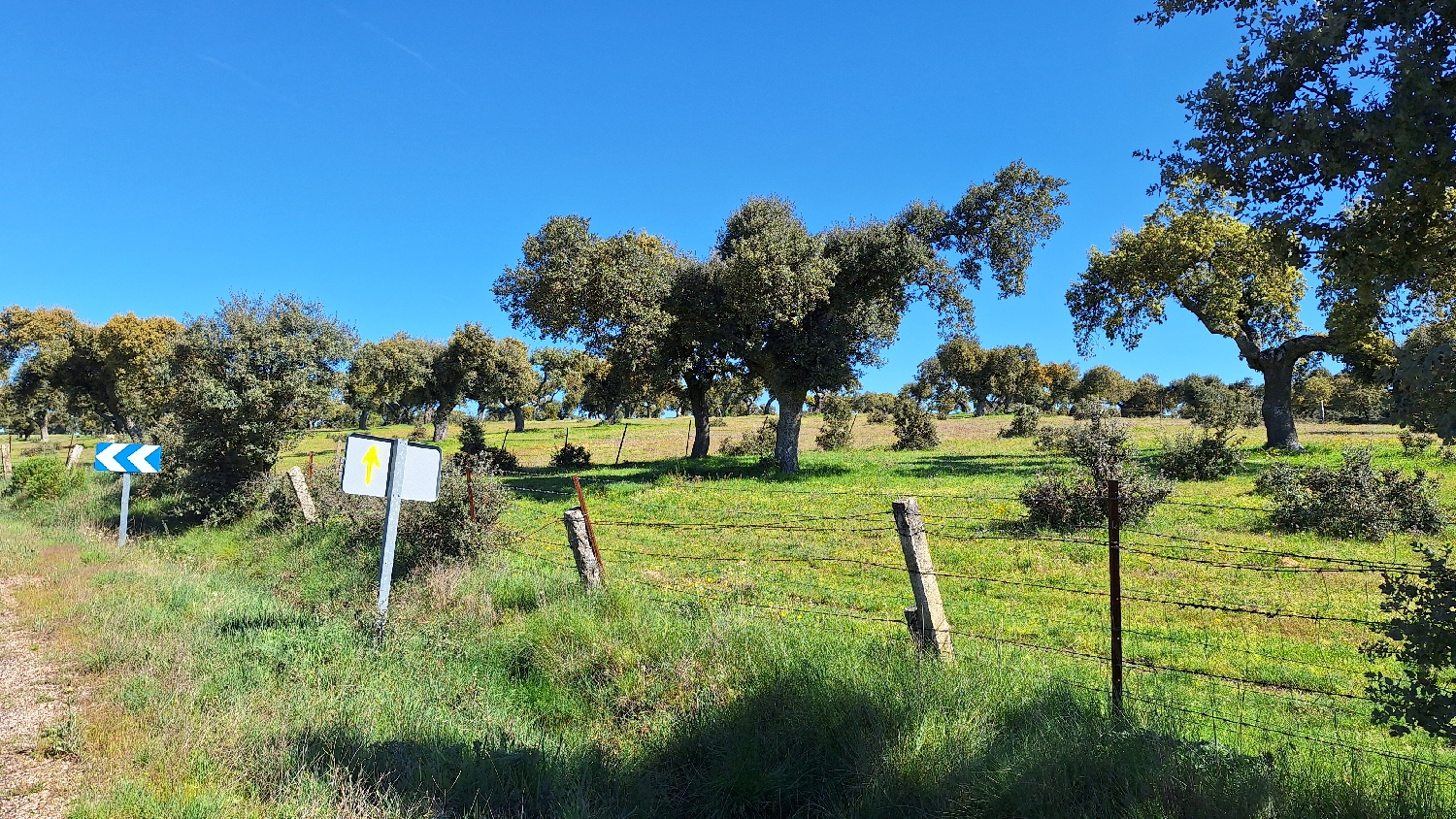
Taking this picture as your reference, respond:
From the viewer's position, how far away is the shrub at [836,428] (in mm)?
33812

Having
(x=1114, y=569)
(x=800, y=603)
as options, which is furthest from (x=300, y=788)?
(x=800, y=603)

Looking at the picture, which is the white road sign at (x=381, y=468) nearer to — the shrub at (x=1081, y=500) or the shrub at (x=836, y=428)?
the shrub at (x=1081, y=500)

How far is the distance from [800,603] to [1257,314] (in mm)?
23977

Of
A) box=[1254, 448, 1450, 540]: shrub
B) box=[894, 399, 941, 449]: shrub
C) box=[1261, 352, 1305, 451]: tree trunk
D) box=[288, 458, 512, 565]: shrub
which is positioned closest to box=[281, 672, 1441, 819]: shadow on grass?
box=[288, 458, 512, 565]: shrub

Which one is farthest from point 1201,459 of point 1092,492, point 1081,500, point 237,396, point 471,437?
point 471,437

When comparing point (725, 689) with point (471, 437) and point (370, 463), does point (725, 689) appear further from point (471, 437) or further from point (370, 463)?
point (471, 437)

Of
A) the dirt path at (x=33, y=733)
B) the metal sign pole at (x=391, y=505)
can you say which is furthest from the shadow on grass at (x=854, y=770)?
the metal sign pole at (x=391, y=505)

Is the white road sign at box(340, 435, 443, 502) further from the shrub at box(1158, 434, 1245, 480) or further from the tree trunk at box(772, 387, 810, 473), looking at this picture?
the shrub at box(1158, 434, 1245, 480)

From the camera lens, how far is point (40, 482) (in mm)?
19922

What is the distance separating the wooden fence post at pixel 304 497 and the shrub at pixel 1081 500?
13.0m

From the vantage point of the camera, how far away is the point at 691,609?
267 inches

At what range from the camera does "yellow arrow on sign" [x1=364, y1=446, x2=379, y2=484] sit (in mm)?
7109

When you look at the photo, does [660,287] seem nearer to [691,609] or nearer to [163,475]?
[163,475]

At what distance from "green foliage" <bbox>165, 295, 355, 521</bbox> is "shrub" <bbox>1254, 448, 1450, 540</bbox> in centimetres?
1958
